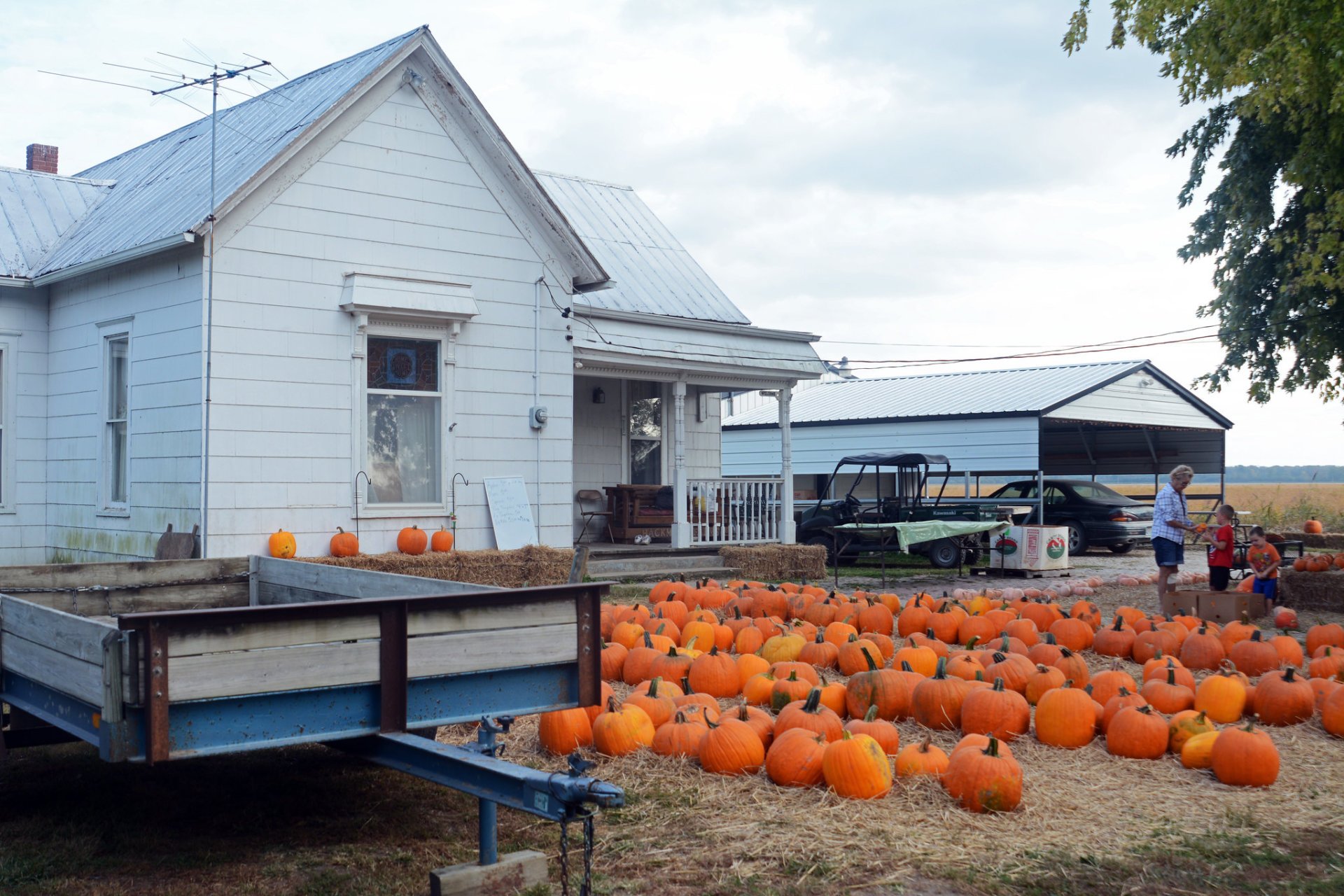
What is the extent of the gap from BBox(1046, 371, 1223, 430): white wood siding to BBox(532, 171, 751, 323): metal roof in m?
10.7

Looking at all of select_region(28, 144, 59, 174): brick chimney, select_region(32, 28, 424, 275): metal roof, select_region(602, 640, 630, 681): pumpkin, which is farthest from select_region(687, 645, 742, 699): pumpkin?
select_region(28, 144, 59, 174): brick chimney

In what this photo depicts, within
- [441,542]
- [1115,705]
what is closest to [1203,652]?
[1115,705]

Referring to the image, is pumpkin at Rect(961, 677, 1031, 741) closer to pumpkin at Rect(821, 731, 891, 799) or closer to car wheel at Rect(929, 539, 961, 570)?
pumpkin at Rect(821, 731, 891, 799)

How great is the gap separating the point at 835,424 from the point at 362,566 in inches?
801

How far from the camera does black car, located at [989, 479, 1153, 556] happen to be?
22.6m

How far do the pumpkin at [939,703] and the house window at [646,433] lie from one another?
11.8 metres

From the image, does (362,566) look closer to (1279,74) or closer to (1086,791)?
(1086,791)

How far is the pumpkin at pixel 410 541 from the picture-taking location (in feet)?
38.7

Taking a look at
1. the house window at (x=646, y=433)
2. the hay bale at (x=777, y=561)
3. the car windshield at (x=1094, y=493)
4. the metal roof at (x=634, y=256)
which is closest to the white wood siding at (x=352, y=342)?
the metal roof at (x=634, y=256)

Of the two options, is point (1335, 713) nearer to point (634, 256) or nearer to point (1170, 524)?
point (1170, 524)

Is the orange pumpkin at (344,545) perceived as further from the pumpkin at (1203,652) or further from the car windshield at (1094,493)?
the car windshield at (1094,493)

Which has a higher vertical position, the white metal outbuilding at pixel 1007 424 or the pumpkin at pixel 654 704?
the white metal outbuilding at pixel 1007 424

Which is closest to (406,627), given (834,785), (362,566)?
(834,785)

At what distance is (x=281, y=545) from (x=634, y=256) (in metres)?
8.05
